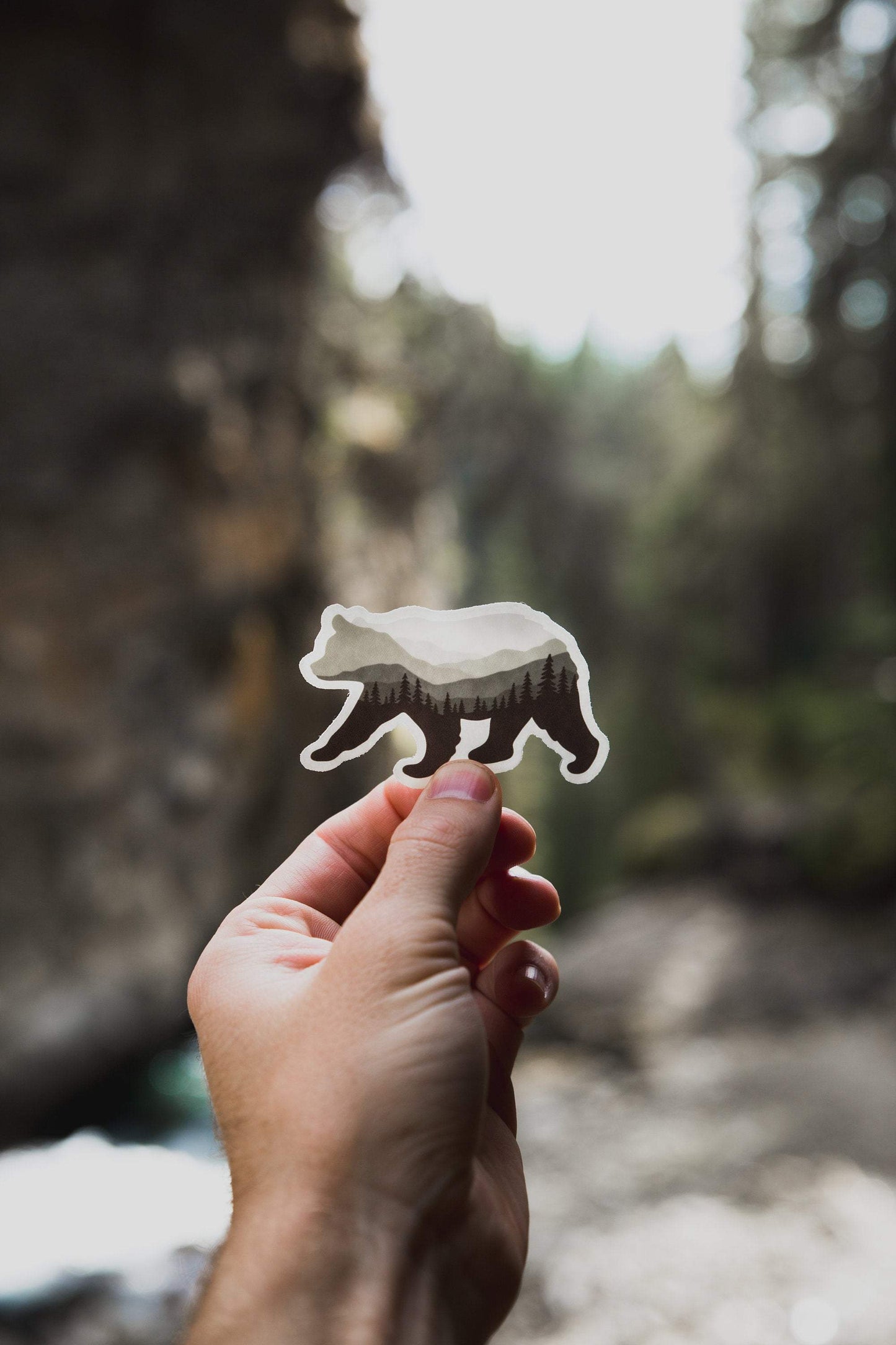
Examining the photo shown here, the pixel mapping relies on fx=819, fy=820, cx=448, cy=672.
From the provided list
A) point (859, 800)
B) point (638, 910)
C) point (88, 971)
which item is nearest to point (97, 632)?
point (88, 971)

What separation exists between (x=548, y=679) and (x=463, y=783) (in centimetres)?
30

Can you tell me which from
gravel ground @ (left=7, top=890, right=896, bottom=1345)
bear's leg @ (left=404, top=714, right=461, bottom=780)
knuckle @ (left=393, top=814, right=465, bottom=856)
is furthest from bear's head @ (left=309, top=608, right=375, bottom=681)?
gravel ground @ (left=7, top=890, right=896, bottom=1345)

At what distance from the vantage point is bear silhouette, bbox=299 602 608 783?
4.79ft

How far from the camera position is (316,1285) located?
899 millimetres

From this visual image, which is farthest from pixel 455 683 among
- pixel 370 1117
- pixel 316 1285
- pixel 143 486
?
pixel 143 486

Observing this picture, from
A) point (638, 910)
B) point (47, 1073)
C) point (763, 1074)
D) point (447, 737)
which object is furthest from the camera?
point (638, 910)

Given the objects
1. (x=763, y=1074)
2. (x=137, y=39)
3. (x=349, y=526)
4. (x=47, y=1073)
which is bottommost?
(x=763, y=1074)

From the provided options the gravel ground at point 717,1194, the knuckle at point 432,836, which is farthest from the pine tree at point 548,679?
the gravel ground at point 717,1194

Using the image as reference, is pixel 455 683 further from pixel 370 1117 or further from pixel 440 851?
pixel 370 1117

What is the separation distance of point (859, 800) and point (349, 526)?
532 cm

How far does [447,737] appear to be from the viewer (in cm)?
148

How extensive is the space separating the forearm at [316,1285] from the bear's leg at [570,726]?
2.57 ft

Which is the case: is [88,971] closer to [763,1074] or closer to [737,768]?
[763,1074]

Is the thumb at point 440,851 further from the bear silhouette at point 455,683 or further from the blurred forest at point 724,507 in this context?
the blurred forest at point 724,507
